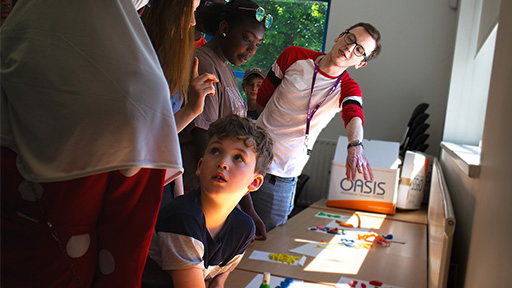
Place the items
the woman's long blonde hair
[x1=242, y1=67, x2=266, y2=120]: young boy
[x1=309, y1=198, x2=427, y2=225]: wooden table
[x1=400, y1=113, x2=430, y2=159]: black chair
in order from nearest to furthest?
the woman's long blonde hair < [x1=242, y1=67, x2=266, y2=120]: young boy < [x1=309, y1=198, x2=427, y2=225]: wooden table < [x1=400, y1=113, x2=430, y2=159]: black chair

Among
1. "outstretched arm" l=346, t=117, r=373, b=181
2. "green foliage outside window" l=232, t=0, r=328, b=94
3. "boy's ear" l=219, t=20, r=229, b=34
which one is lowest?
"outstretched arm" l=346, t=117, r=373, b=181

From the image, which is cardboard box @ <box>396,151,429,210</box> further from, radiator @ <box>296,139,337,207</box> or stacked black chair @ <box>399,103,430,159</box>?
radiator @ <box>296,139,337,207</box>

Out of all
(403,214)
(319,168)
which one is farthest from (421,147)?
(319,168)

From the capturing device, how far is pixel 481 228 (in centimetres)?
162

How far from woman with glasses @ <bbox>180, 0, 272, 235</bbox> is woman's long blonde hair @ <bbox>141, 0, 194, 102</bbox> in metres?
0.73

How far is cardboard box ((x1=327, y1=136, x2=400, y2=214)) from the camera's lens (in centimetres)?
410

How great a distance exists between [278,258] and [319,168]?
3.49m

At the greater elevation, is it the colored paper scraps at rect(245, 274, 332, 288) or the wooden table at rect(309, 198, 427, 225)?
the colored paper scraps at rect(245, 274, 332, 288)

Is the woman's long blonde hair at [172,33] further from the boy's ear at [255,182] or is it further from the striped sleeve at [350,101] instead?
the striped sleeve at [350,101]

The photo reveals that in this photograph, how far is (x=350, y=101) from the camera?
7.25 ft

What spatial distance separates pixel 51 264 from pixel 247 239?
2.59ft

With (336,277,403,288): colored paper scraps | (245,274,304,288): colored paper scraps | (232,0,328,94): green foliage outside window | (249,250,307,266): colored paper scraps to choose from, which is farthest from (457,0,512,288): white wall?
(232,0,328,94): green foliage outside window

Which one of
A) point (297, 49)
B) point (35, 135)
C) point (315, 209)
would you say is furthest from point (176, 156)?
point (315, 209)

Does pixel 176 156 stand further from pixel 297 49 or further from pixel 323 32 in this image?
pixel 323 32
